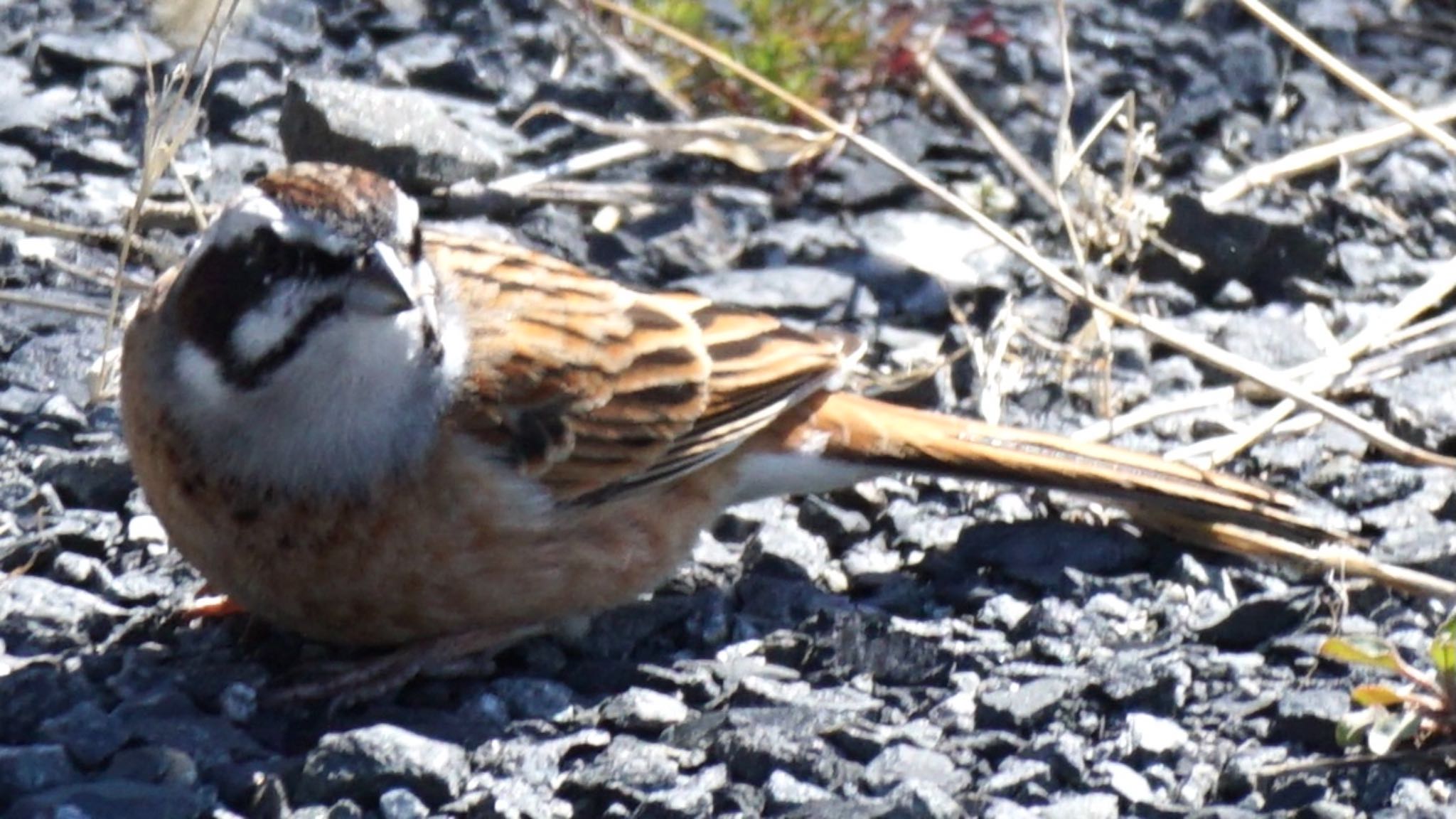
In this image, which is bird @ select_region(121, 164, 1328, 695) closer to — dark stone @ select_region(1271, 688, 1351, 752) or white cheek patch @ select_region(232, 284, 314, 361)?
white cheek patch @ select_region(232, 284, 314, 361)

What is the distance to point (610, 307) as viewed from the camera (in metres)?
4.88

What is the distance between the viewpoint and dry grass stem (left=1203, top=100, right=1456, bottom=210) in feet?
20.7

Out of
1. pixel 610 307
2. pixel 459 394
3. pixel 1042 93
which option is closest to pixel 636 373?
pixel 610 307

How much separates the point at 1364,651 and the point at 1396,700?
0.10 m

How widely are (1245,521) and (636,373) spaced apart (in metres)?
1.33

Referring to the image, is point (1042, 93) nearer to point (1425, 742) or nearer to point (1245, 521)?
point (1245, 521)

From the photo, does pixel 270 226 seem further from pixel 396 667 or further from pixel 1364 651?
pixel 1364 651

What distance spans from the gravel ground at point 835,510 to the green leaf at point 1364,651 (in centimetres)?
16

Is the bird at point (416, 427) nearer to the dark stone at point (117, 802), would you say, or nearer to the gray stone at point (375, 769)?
the gray stone at point (375, 769)

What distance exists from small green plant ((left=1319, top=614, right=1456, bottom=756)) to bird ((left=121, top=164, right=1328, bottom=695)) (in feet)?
2.71

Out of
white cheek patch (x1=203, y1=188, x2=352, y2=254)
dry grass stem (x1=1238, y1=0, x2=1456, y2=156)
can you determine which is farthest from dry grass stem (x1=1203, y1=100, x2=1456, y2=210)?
white cheek patch (x1=203, y1=188, x2=352, y2=254)

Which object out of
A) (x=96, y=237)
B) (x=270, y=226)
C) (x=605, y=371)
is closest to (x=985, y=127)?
(x=605, y=371)

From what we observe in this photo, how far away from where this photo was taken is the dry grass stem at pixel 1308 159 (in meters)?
6.32

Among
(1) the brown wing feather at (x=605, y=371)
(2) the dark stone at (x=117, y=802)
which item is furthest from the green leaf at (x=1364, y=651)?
(2) the dark stone at (x=117, y=802)
